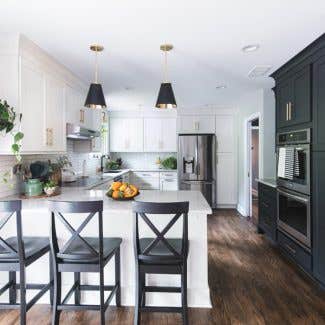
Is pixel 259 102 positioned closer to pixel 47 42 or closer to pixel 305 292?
pixel 305 292

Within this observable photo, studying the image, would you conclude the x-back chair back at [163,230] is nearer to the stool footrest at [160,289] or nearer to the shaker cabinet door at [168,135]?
the stool footrest at [160,289]

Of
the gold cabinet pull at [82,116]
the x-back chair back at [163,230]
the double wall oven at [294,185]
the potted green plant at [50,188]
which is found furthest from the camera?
the gold cabinet pull at [82,116]

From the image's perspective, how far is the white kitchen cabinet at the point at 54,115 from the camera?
119 inches

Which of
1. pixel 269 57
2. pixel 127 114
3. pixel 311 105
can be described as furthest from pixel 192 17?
pixel 127 114

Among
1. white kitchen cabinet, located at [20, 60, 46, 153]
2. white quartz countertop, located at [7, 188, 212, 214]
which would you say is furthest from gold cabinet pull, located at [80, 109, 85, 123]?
white quartz countertop, located at [7, 188, 212, 214]

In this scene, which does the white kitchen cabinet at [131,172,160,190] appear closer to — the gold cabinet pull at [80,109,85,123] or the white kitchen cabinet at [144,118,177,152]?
the white kitchen cabinet at [144,118,177,152]

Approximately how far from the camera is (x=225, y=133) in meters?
6.33

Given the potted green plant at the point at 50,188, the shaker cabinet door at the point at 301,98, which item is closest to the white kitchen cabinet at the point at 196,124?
the shaker cabinet door at the point at 301,98

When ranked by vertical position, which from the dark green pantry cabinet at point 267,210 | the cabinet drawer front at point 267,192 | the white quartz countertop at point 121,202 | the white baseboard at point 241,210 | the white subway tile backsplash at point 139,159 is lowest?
the white baseboard at point 241,210

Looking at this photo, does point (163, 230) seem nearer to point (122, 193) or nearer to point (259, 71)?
point (122, 193)

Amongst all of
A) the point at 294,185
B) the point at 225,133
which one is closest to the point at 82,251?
the point at 294,185

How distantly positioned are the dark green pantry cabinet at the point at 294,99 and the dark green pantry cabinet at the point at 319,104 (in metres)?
0.10

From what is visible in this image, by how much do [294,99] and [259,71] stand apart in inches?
24.8

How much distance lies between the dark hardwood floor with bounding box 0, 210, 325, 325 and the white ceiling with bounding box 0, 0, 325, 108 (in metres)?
2.42
